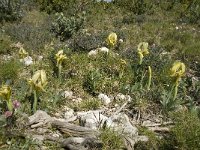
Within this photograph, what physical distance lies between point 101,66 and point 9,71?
1.47 m

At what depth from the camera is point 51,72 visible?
603 centimetres

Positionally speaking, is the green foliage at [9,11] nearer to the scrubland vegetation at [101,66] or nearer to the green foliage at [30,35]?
the scrubland vegetation at [101,66]

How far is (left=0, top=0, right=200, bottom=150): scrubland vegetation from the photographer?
432cm

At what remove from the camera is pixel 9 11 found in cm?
899

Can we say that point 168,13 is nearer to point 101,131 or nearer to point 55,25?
point 55,25

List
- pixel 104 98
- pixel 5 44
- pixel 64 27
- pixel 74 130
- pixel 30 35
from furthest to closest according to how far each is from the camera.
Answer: pixel 64 27 → pixel 30 35 → pixel 5 44 → pixel 104 98 → pixel 74 130

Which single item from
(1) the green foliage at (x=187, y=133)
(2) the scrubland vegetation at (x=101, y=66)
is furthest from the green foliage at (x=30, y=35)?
(1) the green foliage at (x=187, y=133)

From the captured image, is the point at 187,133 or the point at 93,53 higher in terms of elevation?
the point at 93,53

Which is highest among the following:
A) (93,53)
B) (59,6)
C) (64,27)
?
(59,6)

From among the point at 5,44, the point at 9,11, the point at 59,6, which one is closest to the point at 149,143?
the point at 5,44

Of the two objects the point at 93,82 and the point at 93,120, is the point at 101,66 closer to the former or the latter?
the point at 93,82

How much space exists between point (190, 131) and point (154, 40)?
4.42 m

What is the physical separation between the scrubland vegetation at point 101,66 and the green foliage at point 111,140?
1 centimetres

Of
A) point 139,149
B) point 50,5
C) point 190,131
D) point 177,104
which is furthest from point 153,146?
point 50,5
